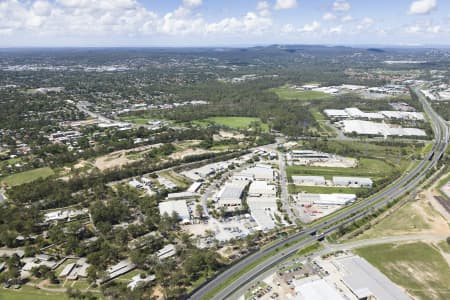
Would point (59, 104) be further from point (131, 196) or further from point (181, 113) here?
point (131, 196)

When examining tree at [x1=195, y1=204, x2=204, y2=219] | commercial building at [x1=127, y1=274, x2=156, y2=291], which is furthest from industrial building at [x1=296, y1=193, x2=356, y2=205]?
commercial building at [x1=127, y1=274, x2=156, y2=291]

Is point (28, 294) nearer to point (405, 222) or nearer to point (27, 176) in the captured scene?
point (27, 176)

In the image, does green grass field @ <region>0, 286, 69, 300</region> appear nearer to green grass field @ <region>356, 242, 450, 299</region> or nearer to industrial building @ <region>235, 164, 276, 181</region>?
green grass field @ <region>356, 242, 450, 299</region>

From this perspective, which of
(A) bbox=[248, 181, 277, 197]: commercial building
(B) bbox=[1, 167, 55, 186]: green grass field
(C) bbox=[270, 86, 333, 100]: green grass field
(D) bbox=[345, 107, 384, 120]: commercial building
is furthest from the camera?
(C) bbox=[270, 86, 333, 100]: green grass field

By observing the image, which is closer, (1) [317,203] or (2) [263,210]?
(2) [263,210]

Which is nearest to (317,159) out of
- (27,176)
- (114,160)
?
(114,160)

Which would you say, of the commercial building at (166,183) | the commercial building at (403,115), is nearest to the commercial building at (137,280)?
the commercial building at (166,183)
